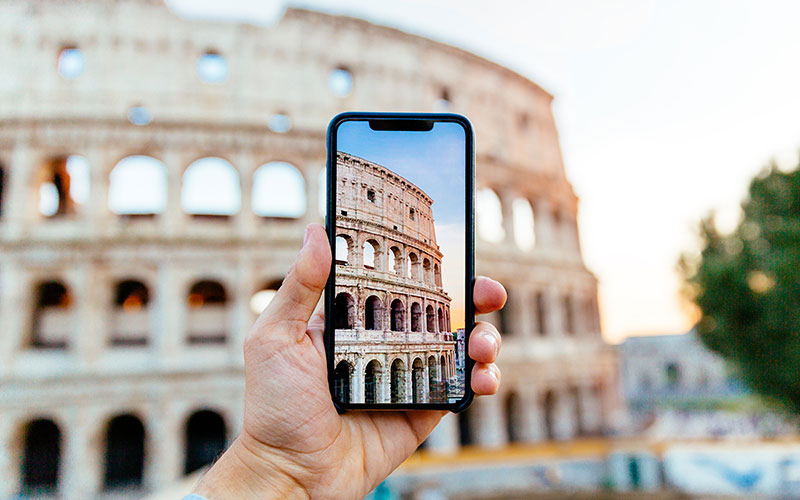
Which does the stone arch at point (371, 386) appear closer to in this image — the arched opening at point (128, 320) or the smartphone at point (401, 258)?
the smartphone at point (401, 258)

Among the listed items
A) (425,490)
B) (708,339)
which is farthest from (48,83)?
(708,339)

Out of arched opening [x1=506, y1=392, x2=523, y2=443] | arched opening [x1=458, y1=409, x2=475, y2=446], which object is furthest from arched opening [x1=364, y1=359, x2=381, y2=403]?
arched opening [x1=458, y1=409, x2=475, y2=446]

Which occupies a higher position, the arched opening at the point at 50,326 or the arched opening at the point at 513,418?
the arched opening at the point at 50,326

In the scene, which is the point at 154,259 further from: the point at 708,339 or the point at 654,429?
the point at 654,429

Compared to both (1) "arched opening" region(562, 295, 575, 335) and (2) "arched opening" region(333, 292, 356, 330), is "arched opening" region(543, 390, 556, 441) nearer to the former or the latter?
(1) "arched opening" region(562, 295, 575, 335)

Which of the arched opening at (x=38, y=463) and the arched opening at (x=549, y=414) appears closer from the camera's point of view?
the arched opening at (x=38, y=463)

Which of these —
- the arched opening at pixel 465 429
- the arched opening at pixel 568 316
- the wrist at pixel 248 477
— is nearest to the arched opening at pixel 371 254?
the wrist at pixel 248 477

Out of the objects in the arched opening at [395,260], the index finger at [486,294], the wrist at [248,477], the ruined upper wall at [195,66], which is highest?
the ruined upper wall at [195,66]

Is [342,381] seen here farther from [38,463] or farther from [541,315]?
[541,315]
